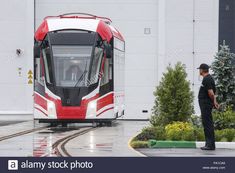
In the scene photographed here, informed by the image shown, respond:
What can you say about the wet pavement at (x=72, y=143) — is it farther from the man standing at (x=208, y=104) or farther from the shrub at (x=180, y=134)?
the man standing at (x=208, y=104)

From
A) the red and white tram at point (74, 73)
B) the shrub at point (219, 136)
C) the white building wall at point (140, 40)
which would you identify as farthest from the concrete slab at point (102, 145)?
the white building wall at point (140, 40)

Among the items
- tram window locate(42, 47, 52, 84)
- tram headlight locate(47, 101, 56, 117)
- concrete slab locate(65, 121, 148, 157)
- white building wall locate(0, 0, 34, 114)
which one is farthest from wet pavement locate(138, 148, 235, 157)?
white building wall locate(0, 0, 34, 114)

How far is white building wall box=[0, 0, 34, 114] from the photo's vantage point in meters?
29.0

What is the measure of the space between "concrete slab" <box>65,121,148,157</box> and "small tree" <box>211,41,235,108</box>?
2.72 m

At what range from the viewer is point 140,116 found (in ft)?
96.0

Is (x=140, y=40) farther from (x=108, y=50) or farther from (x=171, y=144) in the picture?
(x=171, y=144)

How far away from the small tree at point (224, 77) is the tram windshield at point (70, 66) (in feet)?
17.1

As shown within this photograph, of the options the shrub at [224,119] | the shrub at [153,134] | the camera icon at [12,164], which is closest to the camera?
the camera icon at [12,164]

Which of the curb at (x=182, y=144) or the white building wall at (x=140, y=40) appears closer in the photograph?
A: the curb at (x=182, y=144)

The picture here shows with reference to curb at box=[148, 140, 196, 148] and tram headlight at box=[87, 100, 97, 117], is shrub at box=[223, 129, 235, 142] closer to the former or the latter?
curb at box=[148, 140, 196, 148]

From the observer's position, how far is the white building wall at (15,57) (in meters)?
29.0

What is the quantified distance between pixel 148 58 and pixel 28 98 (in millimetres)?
5300

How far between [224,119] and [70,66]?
656cm

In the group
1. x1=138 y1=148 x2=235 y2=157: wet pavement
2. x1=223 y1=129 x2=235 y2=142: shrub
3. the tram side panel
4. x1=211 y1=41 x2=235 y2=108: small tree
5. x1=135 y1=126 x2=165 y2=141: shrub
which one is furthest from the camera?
the tram side panel
